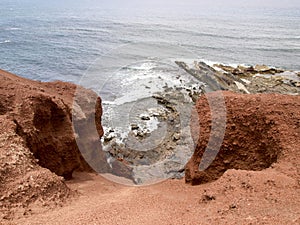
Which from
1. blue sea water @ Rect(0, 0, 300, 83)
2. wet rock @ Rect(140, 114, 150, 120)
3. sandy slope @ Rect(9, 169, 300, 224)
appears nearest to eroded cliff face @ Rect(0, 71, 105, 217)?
sandy slope @ Rect(9, 169, 300, 224)

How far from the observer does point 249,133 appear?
9.34 meters

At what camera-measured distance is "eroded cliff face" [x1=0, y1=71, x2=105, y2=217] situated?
6.73 metres

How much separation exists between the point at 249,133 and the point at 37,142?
6.76 m

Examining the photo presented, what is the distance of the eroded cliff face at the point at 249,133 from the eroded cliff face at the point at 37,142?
4498mm

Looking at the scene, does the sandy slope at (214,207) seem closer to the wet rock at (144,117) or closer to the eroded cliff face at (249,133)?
the eroded cliff face at (249,133)

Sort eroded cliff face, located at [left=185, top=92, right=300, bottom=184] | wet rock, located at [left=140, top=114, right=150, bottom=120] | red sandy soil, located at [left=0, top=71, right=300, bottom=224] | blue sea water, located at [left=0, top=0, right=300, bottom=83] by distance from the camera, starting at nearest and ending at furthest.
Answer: red sandy soil, located at [left=0, top=71, right=300, bottom=224] < eroded cliff face, located at [left=185, top=92, right=300, bottom=184] < wet rock, located at [left=140, top=114, right=150, bottom=120] < blue sea water, located at [left=0, top=0, right=300, bottom=83]

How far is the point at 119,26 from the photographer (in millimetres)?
66188

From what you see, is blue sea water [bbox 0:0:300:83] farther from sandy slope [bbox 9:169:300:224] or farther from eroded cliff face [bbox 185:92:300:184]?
sandy slope [bbox 9:169:300:224]

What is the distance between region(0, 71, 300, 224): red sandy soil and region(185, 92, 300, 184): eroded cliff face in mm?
30

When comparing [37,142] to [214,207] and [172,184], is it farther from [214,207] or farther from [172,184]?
[214,207]

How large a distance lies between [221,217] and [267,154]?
4.02 metres

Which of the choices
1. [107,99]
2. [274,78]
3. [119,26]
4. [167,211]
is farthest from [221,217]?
[119,26]

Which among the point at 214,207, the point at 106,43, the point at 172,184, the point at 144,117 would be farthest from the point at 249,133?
the point at 106,43

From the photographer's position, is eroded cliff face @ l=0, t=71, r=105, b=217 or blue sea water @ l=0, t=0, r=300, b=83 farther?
blue sea water @ l=0, t=0, r=300, b=83
